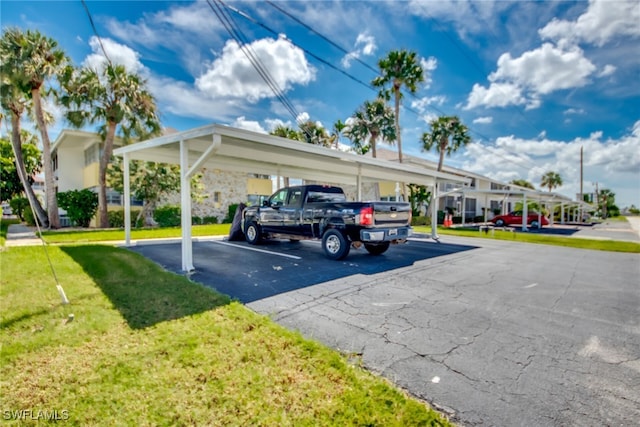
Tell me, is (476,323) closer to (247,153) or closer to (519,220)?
(247,153)

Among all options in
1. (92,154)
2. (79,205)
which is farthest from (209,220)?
(92,154)

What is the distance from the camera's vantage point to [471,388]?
2.56 meters

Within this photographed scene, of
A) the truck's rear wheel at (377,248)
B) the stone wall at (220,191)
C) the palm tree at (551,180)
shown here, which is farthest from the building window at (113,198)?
the palm tree at (551,180)

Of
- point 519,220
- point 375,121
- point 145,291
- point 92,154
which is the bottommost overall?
point 145,291

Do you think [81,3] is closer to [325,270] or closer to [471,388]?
[325,270]

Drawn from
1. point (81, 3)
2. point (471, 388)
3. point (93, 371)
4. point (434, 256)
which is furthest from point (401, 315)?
point (81, 3)

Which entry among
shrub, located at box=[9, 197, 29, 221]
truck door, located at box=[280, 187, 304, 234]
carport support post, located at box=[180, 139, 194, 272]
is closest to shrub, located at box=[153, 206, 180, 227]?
shrub, located at box=[9, 197, 29, 221]

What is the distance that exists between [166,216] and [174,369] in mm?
18104

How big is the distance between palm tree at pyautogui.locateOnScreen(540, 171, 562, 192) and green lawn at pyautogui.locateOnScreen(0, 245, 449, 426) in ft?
264

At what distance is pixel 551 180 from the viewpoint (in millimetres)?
66188

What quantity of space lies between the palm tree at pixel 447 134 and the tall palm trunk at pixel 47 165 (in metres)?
27.0

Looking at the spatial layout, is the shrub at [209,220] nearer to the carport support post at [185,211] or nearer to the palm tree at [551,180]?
the carport support post at [185,211]

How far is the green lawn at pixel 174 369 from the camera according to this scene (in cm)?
221

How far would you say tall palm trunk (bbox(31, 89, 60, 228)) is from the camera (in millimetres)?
14717
